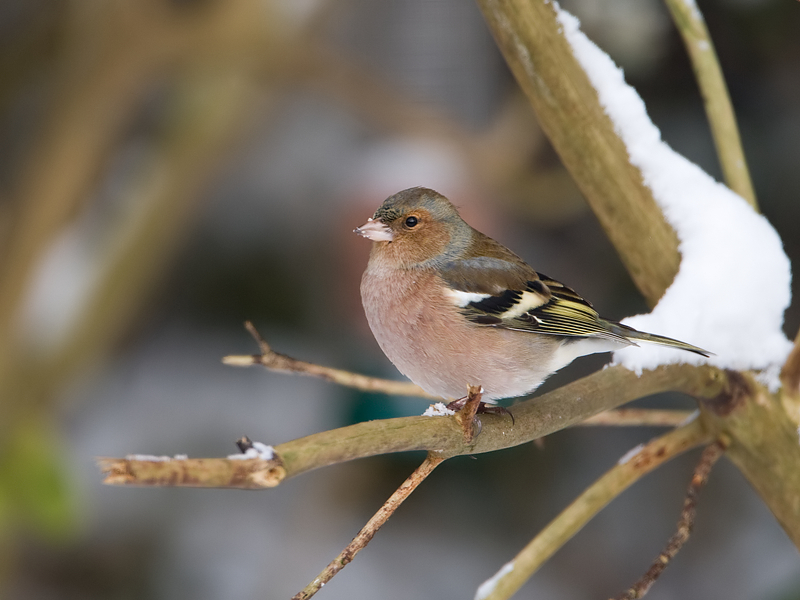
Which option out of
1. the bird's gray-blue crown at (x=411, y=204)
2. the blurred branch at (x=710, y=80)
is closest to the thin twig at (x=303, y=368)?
the bird's gray-blue crown at (x=411, y=204)

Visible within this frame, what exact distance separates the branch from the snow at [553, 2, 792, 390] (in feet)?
0.09

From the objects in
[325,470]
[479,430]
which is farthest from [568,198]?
[479,430]

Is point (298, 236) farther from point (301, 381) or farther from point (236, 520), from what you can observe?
point (236, 520)

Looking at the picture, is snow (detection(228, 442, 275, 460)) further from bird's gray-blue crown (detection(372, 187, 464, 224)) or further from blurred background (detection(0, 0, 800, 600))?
blurred background (detection(0, 0, 800, 600))

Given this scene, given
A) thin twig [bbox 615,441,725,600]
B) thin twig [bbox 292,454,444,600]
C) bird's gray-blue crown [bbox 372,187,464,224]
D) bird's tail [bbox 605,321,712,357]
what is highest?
bird's gray-blue crown [bbox 372,187,464,224]

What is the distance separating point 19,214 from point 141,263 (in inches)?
12.4

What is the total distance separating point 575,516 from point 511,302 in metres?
0.24

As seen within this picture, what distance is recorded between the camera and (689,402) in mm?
1872

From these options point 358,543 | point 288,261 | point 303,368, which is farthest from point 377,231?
point 288,261

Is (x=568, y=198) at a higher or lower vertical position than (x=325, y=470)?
higher

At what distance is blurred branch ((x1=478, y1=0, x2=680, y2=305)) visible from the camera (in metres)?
0.81

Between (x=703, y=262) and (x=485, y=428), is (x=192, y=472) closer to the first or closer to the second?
(x=485, y=428)

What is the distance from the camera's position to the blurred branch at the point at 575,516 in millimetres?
733

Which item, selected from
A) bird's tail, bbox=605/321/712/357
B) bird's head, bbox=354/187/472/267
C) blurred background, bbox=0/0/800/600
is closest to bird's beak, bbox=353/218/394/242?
bird's head, bbox=354/187/472/267
